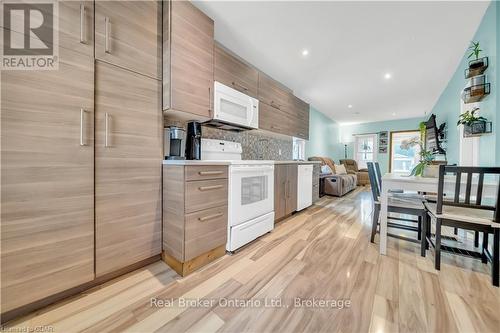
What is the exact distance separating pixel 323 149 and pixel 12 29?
6.78 meters

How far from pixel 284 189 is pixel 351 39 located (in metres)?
2.13

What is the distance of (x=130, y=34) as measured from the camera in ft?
4.65

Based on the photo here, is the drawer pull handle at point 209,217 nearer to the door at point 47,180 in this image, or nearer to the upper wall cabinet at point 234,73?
the door at point 47,180

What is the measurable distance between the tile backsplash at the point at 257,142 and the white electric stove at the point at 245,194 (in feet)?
0.74

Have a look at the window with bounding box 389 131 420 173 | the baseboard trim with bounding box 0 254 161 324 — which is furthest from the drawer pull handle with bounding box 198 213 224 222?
the window with bounding box 389 131 420 173

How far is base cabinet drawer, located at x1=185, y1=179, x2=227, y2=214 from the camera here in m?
1.46

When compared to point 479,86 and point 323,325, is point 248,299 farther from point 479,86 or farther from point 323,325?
point 479,86

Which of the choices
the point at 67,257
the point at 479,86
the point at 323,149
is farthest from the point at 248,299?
the point at 323,149

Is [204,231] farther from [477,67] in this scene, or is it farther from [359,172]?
[359,172]

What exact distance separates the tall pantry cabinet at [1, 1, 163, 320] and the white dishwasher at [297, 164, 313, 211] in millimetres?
2236

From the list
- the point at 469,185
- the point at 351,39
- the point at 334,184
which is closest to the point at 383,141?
the point at 334,184

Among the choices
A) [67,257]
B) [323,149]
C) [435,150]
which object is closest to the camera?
[67,257]

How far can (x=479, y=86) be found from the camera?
76.6 inches

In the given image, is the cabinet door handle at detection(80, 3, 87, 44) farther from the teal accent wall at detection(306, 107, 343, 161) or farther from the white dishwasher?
the teal accent wall at detection(306, 107, 343, 161)
